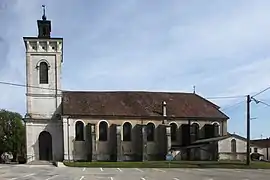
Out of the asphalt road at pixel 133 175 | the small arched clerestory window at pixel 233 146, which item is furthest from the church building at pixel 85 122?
the asphalt road at pixel 133 175

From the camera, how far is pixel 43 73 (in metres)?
63.9

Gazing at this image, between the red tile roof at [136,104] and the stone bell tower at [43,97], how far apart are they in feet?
7.27

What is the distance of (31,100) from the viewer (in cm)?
6281

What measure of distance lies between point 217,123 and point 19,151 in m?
36.4

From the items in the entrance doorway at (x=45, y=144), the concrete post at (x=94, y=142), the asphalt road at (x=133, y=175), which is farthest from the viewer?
the entrance doorway at (x=45, y=144)

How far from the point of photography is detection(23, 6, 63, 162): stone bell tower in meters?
62.5

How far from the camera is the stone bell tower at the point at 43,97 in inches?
Result: 2462

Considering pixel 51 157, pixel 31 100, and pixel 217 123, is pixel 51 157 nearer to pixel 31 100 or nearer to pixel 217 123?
pixel 31 100

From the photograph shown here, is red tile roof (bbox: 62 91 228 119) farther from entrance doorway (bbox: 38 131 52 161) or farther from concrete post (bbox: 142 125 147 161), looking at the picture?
entrance doorway (bbox: 38 131 52 161)

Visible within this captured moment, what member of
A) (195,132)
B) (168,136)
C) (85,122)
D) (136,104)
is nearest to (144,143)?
(168,136)

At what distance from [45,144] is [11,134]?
19.6 m

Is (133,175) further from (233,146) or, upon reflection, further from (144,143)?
(144,143)

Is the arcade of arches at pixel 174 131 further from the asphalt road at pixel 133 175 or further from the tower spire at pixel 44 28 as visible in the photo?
the asphalt road at pixel 133 175

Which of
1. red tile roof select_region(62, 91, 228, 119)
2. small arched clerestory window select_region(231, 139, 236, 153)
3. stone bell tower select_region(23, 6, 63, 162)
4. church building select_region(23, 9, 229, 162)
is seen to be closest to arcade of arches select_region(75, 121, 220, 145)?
church building select_region(23, 9, 229, 162)
